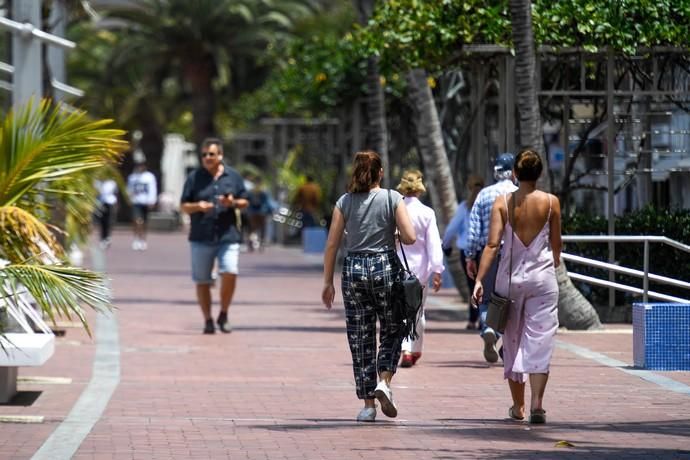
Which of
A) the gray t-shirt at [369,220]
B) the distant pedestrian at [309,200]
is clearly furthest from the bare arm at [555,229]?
the distant pedestrian at [309,200]

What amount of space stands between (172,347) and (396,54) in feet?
16.0

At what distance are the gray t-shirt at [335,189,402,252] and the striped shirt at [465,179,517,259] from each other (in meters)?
3.18

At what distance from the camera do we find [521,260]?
30.9 ft

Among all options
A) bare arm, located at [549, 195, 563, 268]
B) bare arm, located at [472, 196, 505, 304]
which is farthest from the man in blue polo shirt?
bare arm, located at [549, 195, 563, 268]

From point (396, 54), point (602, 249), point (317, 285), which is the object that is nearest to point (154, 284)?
point (317, 285)

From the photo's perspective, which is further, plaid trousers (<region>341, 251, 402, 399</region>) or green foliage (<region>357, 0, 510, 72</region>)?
green foliage (<region>357, 0, 510, 72</region>)

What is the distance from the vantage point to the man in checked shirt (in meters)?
12.6

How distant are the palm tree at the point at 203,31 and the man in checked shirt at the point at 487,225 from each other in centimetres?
3114

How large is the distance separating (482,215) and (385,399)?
3.99 meters

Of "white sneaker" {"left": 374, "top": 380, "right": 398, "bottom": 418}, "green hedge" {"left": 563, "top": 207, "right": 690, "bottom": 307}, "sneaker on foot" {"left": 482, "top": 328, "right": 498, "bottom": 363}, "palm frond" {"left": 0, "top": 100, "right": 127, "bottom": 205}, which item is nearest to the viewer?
"white sneaker" {"left": 374, "top": 380, "right": 398, "bottom": 418}

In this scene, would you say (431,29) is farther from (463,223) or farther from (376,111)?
(376,111)

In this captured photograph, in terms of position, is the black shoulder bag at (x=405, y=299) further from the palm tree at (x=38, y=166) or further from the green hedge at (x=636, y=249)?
the green hedge at (x=636, y=249)

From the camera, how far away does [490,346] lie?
41.1 feet

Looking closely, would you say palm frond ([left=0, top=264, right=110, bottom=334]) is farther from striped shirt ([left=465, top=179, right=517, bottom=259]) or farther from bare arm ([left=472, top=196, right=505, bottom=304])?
striped shirt ([left=465, top=179, right=517, bottom=259])
